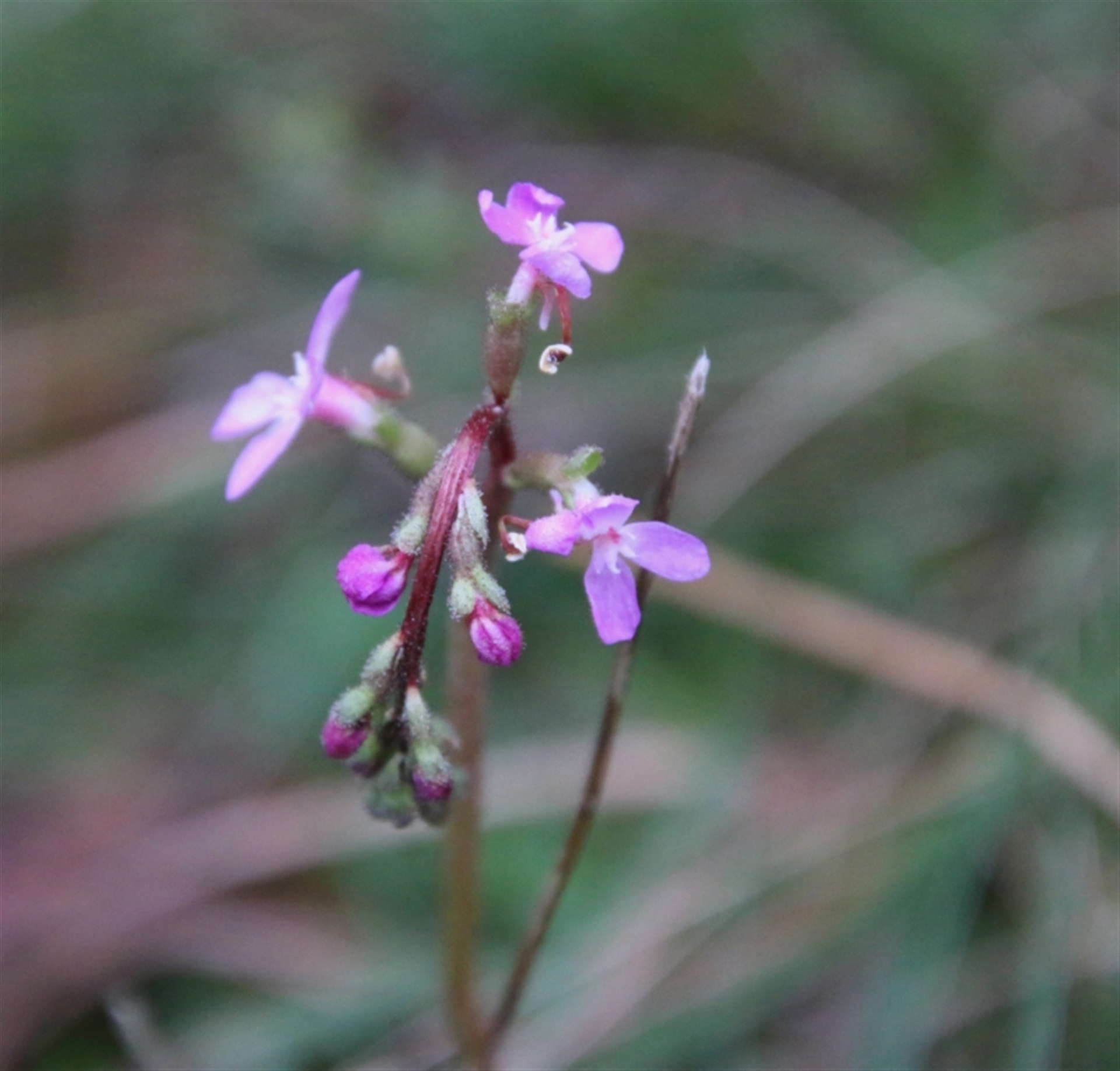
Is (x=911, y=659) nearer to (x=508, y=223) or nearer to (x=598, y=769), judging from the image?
(x=598, y=769)

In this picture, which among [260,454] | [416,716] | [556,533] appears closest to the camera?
[556,533]

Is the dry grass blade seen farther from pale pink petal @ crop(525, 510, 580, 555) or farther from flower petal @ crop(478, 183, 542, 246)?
flower petal @ crop(478, 183, 542, 246)

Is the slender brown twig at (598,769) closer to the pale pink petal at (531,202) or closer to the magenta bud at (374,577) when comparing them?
the pale pink petal at (531,202)

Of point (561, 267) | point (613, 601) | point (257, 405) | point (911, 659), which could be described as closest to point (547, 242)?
point (561, 267)

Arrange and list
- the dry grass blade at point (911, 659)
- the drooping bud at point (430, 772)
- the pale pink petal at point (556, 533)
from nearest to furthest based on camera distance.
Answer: the pale pink petal at point (556, 533)
the drooping bud at point (430, 772)
the dry grass blade at point (911, 659)

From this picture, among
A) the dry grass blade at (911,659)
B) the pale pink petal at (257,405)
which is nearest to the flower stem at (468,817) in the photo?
the pale pink petal at (257,405)

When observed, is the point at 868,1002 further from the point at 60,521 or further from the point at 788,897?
the point at 60,521

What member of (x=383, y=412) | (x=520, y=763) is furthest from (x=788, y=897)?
(x=383, y=412)
